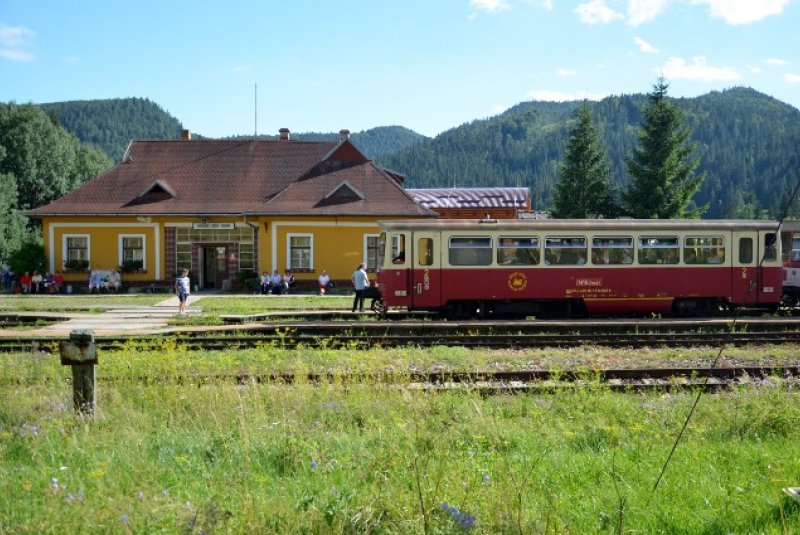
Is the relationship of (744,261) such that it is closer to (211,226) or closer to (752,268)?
(752,268)

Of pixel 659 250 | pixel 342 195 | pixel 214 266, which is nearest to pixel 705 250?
pixel 659 250

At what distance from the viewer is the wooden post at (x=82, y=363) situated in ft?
24.5

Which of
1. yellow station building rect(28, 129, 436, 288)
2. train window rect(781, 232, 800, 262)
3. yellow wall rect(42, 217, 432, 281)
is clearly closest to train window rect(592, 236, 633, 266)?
train window rect(781, 232, 800, 262)

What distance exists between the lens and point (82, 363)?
753 centimetres

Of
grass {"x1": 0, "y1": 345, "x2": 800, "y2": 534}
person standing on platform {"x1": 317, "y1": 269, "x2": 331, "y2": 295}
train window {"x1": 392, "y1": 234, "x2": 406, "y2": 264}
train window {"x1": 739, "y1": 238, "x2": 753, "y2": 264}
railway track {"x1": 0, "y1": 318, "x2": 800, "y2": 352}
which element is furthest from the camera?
person standing on platform {"x1": 317, "y1": 269, "x2": 331, "y2": 295}

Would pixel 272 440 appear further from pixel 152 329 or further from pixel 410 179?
pixel 410 179

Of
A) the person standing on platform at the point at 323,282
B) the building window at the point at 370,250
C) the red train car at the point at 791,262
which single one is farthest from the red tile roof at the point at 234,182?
the red train car at the point at 791,262

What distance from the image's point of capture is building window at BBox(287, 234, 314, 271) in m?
37.9

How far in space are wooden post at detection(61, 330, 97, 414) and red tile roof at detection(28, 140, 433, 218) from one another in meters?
30.1

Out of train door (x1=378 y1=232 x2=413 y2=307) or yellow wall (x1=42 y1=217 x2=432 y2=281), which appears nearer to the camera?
train door (x1=378 y1=232 x2=413 y2=307)

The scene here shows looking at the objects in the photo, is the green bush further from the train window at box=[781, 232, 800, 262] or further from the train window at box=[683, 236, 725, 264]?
the train window at box=[781, 232, 800, 262]

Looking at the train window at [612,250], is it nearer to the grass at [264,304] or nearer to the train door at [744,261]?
the train door at [744,261]

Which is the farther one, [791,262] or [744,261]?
[791,262]

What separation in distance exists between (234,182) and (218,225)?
11.2ft
